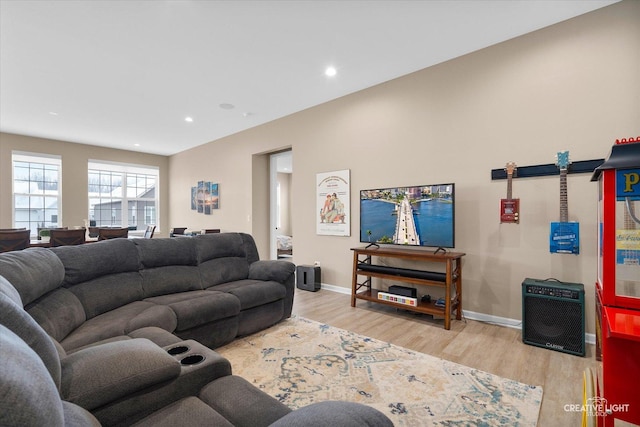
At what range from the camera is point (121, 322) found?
206 centimetres

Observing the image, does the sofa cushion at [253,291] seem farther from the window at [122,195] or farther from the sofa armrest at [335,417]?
the window at [122,195]

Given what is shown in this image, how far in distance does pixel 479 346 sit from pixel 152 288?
2.99 meters

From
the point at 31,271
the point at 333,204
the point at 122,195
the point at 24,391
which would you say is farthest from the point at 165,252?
the point at 122,195

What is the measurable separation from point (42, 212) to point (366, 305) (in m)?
7.61

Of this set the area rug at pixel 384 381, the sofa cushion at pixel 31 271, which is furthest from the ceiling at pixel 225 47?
the area rug at pixel 384 381

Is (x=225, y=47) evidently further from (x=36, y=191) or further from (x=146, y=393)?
(x=36, y=191)

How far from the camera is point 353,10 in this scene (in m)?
2.69

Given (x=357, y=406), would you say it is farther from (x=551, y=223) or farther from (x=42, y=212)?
(x=42, y=212)

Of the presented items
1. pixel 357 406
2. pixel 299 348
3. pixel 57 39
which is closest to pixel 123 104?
pixel 57 39

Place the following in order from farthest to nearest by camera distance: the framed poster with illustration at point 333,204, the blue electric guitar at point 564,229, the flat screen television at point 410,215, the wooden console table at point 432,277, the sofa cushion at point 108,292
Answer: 1. the framed poster with illustration at point 333,204
2. the flat screen television at point 410,215
3. the wooden console table at point 432,277
4. the blue electric guitar at point 564,229
5. the sofa cushion at point 108,292

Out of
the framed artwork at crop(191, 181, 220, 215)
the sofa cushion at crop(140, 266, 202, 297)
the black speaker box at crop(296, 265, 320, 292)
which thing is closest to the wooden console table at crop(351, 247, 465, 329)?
the black speaker box at crop(296, 265, 320, 292)

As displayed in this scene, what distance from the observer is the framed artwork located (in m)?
6.94

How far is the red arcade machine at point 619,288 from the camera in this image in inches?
45.1

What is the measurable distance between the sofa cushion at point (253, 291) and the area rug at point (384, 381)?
352 millimetres
